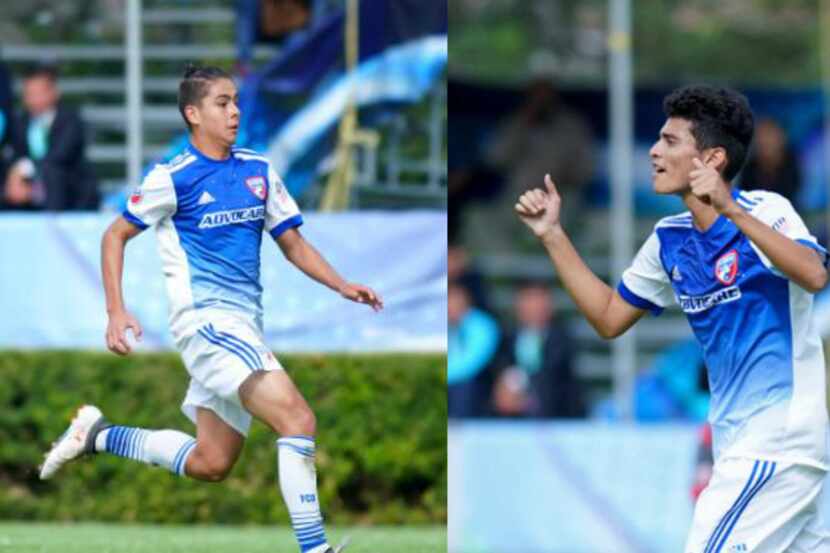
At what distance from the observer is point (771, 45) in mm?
Answer: 34781

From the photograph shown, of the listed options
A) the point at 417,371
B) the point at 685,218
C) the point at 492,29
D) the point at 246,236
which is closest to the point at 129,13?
the point at 417,371

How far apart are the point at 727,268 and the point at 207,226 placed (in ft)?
8.21

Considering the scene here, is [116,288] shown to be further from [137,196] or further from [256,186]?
[256,186]

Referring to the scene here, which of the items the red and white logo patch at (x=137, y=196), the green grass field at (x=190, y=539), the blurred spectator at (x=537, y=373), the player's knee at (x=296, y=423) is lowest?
the green grass field at (x=190, y=539)

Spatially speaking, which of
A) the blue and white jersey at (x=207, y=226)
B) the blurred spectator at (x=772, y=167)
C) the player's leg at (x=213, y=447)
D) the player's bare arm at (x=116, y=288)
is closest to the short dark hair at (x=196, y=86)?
the blue and white jersey at (x=207, y=226)

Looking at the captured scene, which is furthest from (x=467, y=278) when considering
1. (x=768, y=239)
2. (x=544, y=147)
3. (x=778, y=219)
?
(x=768, y=239)

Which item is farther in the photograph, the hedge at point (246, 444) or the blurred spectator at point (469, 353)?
the blurred spectator at point (469, 353)

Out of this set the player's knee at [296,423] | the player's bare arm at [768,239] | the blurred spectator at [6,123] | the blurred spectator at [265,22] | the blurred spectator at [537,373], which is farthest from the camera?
the blurred spectator at [537,373]

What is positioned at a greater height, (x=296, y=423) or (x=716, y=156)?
(x=716, y=156)

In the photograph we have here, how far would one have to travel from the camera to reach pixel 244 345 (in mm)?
8477

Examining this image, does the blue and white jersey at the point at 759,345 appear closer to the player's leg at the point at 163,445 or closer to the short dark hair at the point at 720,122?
the short dark hair at the point at 720,122

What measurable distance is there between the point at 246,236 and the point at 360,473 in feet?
17.7

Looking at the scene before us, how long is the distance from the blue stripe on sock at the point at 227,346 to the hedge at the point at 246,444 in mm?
5029

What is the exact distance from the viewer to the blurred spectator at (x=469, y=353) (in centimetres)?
1673
